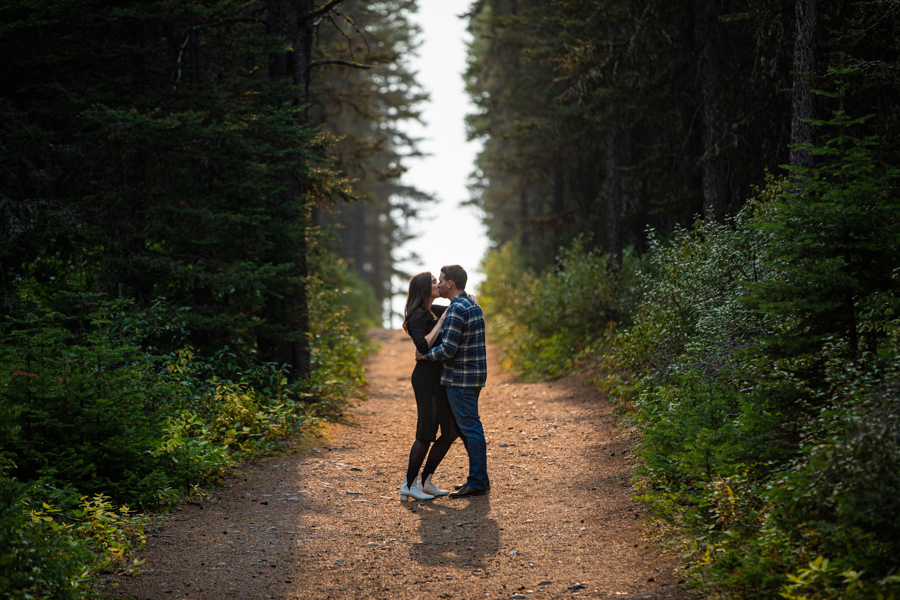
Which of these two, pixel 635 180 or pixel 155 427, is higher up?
pixel 635 180

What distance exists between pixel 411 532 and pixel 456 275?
2.62 metres

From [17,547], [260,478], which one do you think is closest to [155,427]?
[260,478]

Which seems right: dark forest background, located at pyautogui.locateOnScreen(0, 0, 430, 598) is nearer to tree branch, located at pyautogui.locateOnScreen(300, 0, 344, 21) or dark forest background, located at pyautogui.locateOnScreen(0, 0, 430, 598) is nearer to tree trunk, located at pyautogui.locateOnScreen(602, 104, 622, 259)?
tree branch, located at pyautogui.locateOnScreen(300, 0, 344, 21)

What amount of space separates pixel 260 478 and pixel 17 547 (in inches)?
149

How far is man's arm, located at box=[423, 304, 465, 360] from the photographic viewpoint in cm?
631

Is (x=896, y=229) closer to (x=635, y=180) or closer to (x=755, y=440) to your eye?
(x=755, y=440)

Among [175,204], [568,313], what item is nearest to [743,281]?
[175,204]

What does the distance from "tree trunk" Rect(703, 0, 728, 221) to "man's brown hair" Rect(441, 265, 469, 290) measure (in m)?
7.27

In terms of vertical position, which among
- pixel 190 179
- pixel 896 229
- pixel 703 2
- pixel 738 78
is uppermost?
pixel 703 2

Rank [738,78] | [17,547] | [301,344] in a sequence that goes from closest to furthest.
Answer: [17,547]
[301,344]
[738,78]

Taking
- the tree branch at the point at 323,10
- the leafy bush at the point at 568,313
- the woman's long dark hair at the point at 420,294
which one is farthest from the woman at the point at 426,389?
the leafy bush at the point at 568,313

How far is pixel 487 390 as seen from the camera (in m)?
13.9

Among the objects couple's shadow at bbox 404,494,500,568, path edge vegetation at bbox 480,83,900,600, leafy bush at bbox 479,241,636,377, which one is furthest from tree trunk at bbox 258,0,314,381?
path edge vegetation at bbox 480,83,900,600

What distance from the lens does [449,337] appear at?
6.32m
